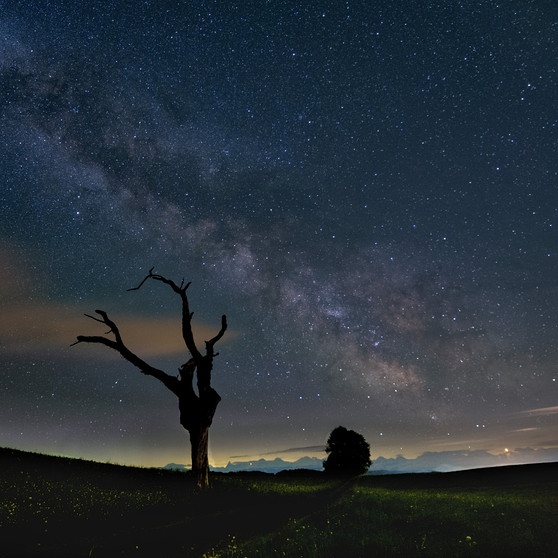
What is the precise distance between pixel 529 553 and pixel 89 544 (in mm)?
13037

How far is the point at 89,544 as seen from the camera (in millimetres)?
14523

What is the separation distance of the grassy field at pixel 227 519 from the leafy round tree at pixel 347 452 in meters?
31.2

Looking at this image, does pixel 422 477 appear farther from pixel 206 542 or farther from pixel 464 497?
pixel 206 542

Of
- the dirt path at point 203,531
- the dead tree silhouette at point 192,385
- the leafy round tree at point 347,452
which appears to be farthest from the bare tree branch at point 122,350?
the leafy round tree at point 347,452

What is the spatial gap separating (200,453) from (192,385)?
3.71 m

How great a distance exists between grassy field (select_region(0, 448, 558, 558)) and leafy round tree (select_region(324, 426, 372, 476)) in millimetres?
31191

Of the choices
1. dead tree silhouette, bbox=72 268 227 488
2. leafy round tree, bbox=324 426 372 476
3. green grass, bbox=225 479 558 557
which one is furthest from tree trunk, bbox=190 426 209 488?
leafy round tree, bbox=324 426 372 476

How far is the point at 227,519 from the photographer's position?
1973cm

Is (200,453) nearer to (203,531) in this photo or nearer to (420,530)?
(203,531)

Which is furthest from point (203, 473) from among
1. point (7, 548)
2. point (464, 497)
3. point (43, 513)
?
point (464, 497)

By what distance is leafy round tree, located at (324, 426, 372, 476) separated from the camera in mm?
58625

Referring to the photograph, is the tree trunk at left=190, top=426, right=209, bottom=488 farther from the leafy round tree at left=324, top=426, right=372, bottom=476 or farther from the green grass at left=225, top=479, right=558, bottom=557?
the leafy round tree at left=324, top=426, right=372, bottom=476

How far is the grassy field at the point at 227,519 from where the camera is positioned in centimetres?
1474

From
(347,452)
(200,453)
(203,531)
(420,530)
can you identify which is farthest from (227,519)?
(347,452)
